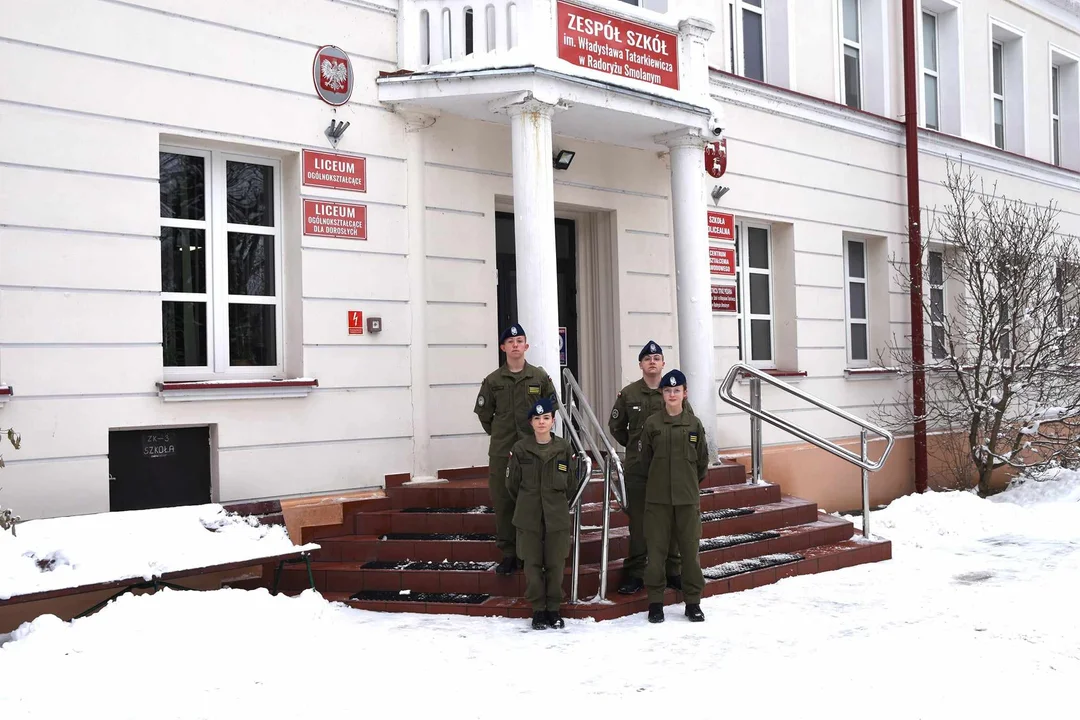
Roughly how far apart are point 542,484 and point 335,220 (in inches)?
116

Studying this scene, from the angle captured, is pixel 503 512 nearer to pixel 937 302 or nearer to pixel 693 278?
pixel 693 278

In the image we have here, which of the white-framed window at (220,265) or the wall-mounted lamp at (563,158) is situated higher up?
the wall-mounted lamp at (563,158)

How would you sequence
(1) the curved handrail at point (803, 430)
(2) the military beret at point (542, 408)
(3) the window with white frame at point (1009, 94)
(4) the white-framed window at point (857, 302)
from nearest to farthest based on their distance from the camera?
(2) the military beret at point (542, 408)
(1) the curved handrail at point (803, 430)
(4) the white-framed window at point (857, 302)
(3) the window with white frame at point (1009, 94)

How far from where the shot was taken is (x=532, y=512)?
5.90 meters

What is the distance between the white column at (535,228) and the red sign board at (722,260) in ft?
9.63

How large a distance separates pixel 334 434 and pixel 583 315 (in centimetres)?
310

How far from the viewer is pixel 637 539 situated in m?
6.63

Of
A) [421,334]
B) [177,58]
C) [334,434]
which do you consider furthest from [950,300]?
[177,58]

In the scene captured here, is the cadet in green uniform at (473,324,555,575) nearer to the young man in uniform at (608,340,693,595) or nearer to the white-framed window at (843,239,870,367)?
the young man in uniform at (608,340,693,595)

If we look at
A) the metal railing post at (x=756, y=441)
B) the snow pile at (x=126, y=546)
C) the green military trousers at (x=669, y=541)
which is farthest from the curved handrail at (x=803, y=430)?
the snow pile at (x=126, y=546)

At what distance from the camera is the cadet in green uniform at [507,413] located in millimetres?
6473

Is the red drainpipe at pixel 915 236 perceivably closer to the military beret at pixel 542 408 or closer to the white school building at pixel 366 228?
the white school building at pixel 366 228

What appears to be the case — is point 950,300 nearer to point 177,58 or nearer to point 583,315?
point 583,315

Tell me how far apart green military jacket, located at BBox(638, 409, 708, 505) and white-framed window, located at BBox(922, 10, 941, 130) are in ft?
29.4
